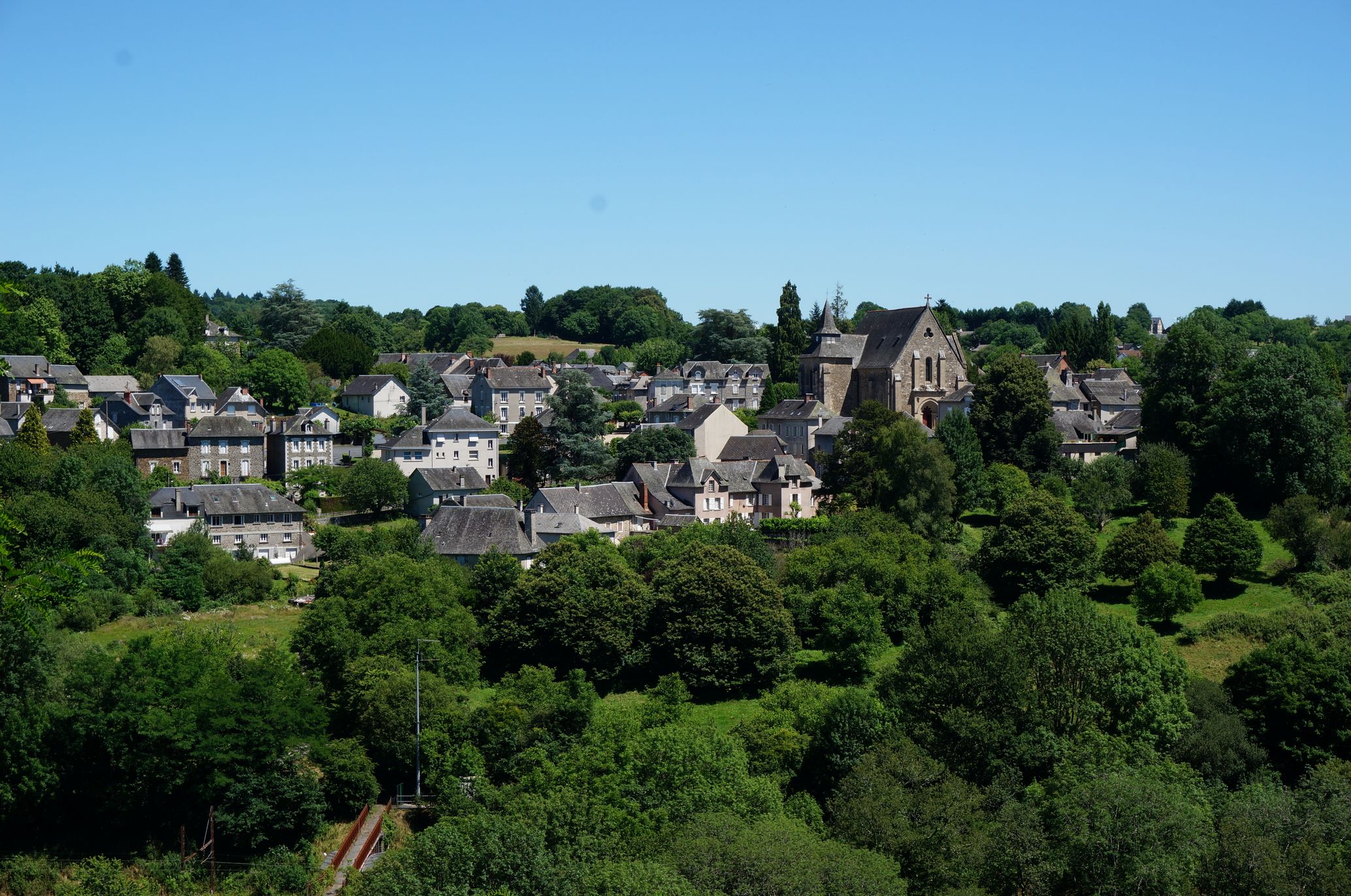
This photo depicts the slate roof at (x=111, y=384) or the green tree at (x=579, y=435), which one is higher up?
the slate roof at (x=111, y=384)

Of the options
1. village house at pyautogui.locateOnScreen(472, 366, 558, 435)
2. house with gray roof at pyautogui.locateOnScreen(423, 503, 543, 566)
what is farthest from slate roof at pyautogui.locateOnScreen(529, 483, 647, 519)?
village house at pyautogui.locateOnScreen(472, 366, 558, 435)

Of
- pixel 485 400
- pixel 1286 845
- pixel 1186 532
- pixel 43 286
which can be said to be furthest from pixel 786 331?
pixel 1286 845

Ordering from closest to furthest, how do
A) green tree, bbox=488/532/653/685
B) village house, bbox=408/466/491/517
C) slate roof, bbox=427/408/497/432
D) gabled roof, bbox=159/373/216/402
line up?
1. green tree, bbox=488/532/653/685
2. village house, bbox=408/466/491/517
3. slate roof, bbox=427/408/497/432
4. gabled roof, bbox=159/373/216/402

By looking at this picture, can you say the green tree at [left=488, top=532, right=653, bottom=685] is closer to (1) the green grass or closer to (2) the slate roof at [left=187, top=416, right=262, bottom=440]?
(1) the green grass

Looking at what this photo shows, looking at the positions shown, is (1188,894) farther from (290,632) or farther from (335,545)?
(335,545)

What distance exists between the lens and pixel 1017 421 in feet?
193

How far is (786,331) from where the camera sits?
82.4 meters

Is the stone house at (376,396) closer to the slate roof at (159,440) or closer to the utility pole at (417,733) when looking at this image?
the slate roof at (159,440)

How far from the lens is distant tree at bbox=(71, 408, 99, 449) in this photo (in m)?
58.8

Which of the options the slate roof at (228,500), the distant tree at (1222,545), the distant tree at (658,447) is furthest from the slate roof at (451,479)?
the distant tree at (1222,545)

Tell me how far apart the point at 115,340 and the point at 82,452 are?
25.9 m

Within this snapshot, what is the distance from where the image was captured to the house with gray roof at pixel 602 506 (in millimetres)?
53125

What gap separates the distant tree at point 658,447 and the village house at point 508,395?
41.8ft

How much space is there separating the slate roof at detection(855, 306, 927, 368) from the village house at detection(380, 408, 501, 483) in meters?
18.9
